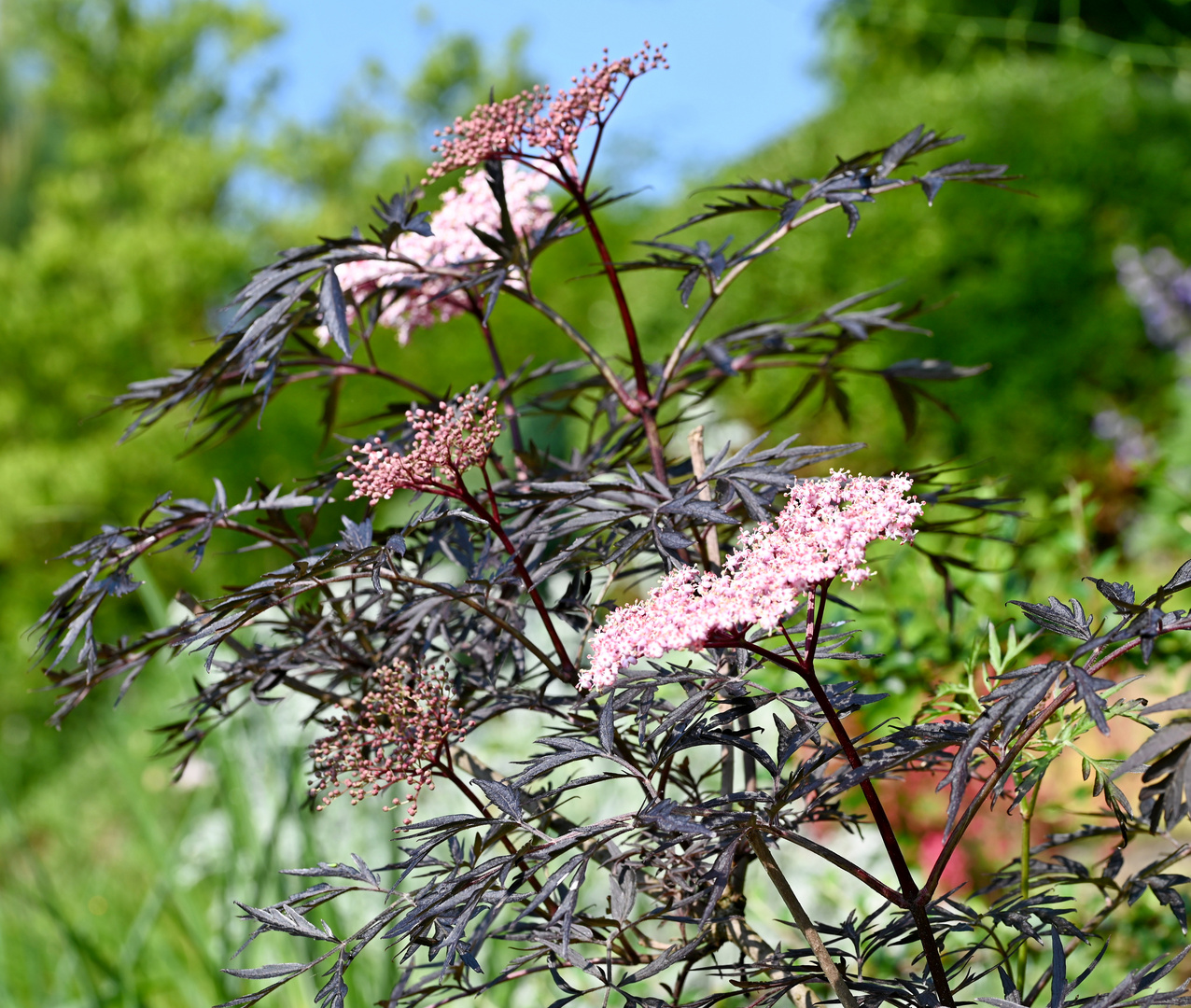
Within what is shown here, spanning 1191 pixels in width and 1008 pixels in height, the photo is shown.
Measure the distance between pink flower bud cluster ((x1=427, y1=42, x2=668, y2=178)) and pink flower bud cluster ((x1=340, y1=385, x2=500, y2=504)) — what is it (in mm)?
276

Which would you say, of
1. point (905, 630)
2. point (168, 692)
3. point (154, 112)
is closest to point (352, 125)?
point (154, 112)

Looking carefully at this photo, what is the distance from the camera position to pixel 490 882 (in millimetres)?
752

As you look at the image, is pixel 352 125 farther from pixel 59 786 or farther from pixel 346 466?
pixel 346 466

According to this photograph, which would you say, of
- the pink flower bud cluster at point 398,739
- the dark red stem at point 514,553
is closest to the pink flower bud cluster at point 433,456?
the dark red stem at point 514,553

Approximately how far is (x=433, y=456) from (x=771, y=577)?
0.97 feet

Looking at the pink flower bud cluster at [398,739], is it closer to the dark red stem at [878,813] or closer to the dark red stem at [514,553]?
the dark red stem at [514,553]

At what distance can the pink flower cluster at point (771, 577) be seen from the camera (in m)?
0.71

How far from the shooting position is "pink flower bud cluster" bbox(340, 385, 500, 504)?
2.73ft

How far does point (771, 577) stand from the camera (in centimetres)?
72

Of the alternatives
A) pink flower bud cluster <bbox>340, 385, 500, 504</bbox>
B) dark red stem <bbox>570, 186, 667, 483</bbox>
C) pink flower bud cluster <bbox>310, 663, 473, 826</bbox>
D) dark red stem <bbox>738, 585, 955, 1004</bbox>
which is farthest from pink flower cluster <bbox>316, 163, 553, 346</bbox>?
dark red stem <bbox>738, 585, 955, 1004</bbox>

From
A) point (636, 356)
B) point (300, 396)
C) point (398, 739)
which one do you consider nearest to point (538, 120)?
point (636, 356)

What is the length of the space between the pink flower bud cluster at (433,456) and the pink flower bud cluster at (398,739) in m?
0.19

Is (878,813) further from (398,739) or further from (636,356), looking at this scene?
(636,356)

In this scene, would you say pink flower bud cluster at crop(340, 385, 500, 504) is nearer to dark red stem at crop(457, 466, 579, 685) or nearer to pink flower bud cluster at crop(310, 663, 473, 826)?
dark red stem at crop(457, 466, 579, 685)
